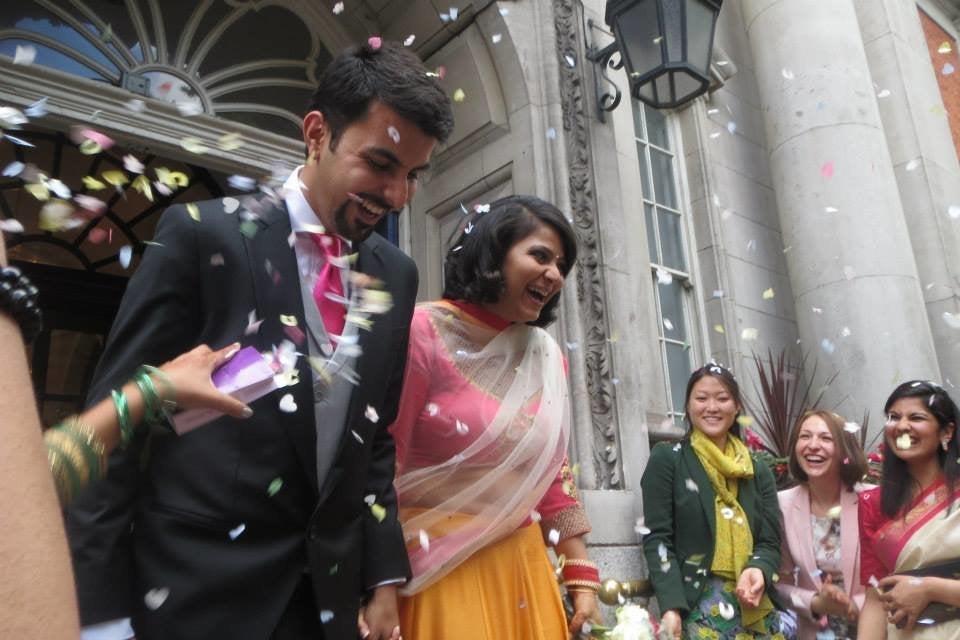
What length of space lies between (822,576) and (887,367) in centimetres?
306

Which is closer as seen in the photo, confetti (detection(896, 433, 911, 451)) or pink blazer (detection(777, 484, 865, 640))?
confetti (detection(896, 433, 911, 451))

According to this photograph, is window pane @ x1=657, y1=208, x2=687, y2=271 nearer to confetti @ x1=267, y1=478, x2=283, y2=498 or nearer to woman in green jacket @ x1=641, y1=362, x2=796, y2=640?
woman in green jacket @ x1=641, y1=362, x2=796, y2=640

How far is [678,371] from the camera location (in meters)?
6.69

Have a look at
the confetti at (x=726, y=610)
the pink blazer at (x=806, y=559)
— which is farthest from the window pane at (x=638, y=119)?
the confetti at (x=726, y=610)

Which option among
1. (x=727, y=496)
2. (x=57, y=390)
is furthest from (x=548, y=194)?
(x=57, y=390)

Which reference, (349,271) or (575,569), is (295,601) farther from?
(575,569)

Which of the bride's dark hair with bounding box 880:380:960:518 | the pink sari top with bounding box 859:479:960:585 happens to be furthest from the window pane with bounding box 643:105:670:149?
the pink sari top with bounding box 859:479:960:585

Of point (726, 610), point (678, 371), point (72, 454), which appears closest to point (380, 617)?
point (72, 454)

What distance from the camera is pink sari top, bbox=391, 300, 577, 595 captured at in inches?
85.7

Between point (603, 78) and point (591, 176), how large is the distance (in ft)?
2.43

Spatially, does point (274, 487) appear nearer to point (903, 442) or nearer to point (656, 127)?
point (903, 442)

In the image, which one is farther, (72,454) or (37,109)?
(37,109)

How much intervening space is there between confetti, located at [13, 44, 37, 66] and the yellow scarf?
3.91 metres

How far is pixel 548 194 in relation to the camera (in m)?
4.89
